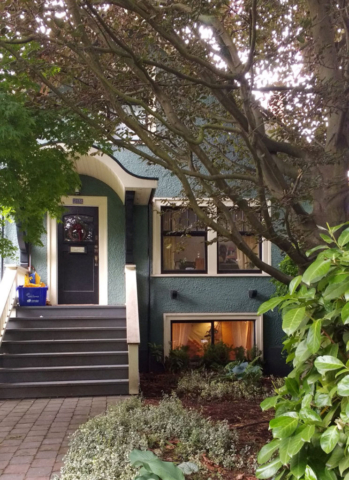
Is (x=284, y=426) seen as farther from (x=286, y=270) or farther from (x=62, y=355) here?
(x=286, y=270)

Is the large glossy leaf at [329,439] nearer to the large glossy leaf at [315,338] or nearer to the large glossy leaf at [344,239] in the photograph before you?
the large glossy leaf at [315,338]

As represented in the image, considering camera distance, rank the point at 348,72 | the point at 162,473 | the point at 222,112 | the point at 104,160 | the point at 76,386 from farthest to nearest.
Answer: the point at 104,160 → the point at 76,386 → the point at 222,112 → the point at 348,72 → the point at 162,473

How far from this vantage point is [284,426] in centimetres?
220

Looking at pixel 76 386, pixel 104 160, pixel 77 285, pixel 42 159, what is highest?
pixel 104 160

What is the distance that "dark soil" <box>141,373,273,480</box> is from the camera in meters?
4.25

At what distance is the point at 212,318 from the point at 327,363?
A: 28.3 feet

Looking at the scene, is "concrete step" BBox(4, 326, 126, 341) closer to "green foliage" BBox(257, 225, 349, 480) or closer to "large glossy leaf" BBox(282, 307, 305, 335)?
"green foliage" BBox(257, 225, 349, 480)

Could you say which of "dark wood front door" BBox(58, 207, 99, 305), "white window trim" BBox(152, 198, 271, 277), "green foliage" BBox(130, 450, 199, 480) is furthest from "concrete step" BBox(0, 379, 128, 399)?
"green foliage" BBox(130, 450, 199, 480)

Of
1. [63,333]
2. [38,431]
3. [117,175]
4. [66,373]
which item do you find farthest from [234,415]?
[117,175]

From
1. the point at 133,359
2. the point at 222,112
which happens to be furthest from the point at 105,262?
the point at 222,112

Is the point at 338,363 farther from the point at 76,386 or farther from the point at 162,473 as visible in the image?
the point at 76,386

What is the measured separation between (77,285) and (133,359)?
3.36 m

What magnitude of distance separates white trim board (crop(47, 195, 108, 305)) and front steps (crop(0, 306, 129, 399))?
0.98 meters

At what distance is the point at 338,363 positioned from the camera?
2121 mm
